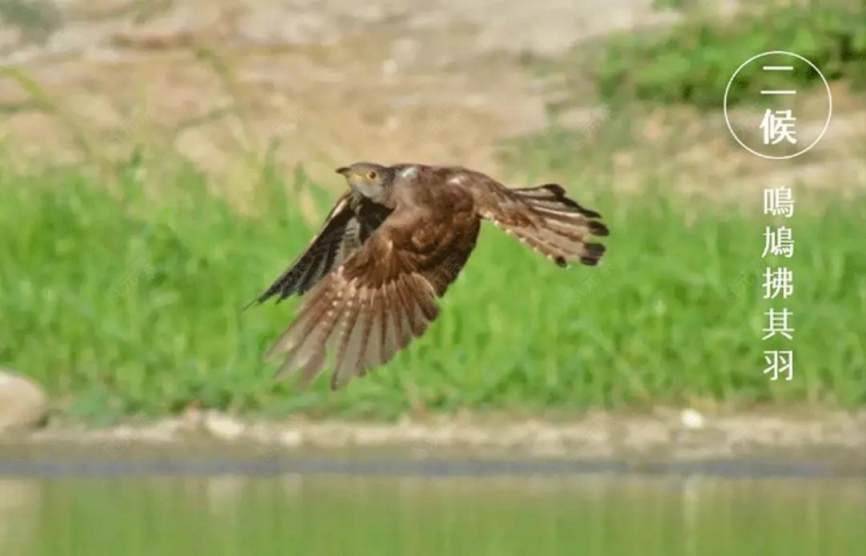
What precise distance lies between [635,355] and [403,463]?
83 centimetres

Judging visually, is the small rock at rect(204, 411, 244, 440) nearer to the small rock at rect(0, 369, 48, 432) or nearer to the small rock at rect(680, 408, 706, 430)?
the small rock at rect(0, 369, 48, 432)

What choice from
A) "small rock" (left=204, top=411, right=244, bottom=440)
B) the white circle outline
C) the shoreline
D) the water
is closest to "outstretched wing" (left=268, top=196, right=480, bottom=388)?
the water

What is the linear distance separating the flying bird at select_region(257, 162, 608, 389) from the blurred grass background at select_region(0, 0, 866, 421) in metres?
3.12

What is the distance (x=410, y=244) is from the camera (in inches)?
230

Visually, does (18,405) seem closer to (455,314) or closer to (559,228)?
(455,314)

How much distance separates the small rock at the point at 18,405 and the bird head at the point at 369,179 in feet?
11.5

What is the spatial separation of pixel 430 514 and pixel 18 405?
1.54m

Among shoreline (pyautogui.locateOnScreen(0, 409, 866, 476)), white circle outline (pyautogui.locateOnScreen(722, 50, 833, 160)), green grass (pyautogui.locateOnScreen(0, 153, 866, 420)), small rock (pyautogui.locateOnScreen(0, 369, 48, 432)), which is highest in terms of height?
white circle outline (pyautogui.locateOnScreen(722, 50, 833, 160))

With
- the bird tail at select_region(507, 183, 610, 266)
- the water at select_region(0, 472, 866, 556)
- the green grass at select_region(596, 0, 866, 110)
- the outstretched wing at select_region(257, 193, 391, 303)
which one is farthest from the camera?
the green grass at select_region(596, 0, 866, 110)

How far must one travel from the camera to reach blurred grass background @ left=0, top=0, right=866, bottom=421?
9.23 m

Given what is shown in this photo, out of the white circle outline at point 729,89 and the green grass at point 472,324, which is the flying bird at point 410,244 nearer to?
the green grass at point 472,324

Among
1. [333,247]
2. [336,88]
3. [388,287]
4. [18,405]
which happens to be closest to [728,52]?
[336,88]

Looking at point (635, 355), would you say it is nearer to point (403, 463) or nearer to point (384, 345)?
point (403, 463)

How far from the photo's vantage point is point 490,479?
29.4ft
